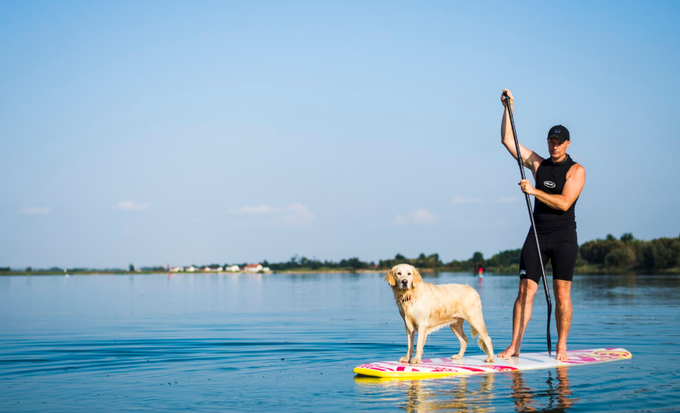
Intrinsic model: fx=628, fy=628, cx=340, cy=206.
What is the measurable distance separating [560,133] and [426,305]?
3375 mm

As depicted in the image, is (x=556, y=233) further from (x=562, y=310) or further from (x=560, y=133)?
(x=560, y=133)

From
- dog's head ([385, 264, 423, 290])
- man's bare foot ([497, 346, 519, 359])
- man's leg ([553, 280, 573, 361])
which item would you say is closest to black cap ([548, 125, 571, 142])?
man's leg ([553, 280, 573, 361])

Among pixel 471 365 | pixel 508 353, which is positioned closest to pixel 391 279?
pixel 471 365

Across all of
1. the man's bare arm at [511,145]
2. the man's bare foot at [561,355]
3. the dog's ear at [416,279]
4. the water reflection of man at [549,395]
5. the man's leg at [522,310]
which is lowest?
the water reflection of man at [549,395]

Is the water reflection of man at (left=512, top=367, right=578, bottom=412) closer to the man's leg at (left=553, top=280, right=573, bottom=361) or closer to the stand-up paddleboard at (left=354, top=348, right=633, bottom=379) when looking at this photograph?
the stand-up paddleboard at (left=354, top=348, right=633, bottom=379)

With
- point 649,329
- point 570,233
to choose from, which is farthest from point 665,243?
point 570,233

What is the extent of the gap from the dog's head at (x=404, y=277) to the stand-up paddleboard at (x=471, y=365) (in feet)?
3.83

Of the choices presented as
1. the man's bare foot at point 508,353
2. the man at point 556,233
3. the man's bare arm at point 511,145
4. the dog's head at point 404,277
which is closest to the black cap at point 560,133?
the man at point 556,233

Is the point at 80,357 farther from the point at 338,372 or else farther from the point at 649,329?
the point at 649,329

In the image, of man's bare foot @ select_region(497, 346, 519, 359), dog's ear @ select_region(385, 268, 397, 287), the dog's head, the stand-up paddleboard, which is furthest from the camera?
man's bare foot @ select_region(497, 346, 519, 359)

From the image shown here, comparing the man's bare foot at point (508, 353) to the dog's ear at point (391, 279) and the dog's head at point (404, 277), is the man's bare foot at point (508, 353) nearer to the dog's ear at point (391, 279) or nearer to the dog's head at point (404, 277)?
the dog's head at point (404, 277)

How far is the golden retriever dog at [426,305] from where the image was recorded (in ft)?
30.3

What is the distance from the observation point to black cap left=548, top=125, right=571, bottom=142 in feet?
31.8

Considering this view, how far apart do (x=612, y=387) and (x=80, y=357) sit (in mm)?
9541
